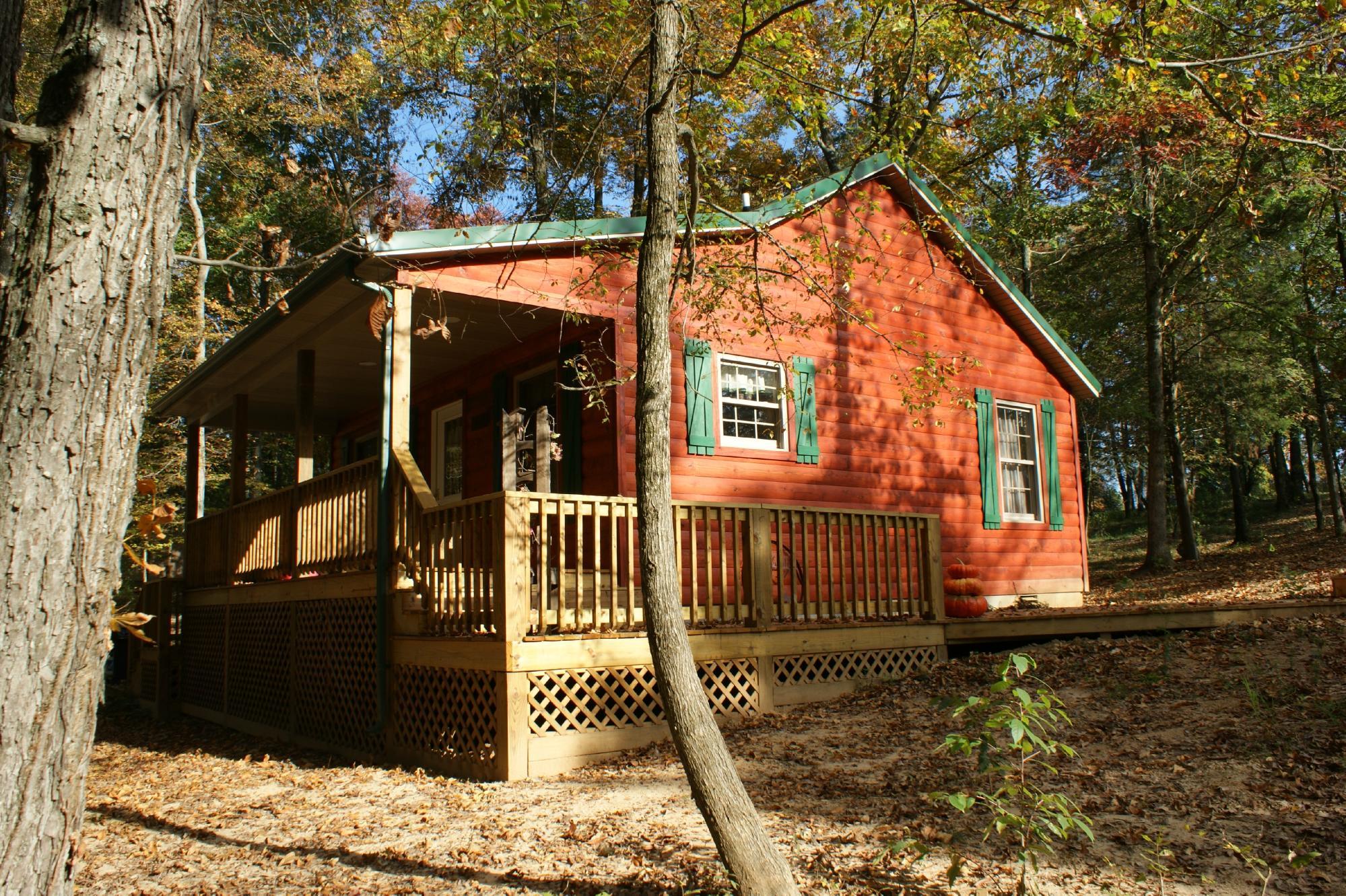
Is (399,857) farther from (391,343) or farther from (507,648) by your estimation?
(391,343)

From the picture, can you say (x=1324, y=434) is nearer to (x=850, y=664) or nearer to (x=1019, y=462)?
(x=1019, y=462)

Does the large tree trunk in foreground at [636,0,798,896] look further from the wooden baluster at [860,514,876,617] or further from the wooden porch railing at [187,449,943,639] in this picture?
the wooden baluster at [860,514,876,617]

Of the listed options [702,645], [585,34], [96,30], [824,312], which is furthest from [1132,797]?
[585,34]

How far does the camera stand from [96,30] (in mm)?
2959

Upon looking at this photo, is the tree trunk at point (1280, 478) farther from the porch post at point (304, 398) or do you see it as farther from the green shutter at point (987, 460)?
the porch post at point (304, 398)

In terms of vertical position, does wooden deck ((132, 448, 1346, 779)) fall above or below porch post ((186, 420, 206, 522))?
below

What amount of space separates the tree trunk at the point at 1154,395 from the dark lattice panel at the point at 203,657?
16470 mm

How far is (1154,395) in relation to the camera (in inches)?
736

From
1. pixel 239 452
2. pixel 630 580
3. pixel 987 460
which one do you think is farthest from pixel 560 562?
pixel 987 460

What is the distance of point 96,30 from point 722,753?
11.6ft

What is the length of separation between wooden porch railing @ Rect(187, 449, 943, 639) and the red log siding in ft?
2.26

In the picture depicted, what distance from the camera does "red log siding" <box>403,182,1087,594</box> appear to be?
1038 cm

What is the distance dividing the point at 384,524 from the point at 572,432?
2.77 m

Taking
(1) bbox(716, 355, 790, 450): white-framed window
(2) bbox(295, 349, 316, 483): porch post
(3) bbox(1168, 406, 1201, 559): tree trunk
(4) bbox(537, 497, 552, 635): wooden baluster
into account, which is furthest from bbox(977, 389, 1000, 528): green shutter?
(3) bbox(1168, 406, 1201, 559): tree trunk
